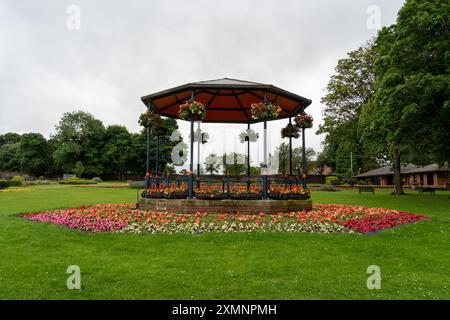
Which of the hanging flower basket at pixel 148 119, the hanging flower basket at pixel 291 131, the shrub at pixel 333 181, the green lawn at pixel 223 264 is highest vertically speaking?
the hanging flower basket at pixel 148 119

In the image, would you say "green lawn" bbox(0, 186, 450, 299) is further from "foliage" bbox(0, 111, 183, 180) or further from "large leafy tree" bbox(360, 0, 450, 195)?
"foliage" bbox(0, 111, 183, 180)

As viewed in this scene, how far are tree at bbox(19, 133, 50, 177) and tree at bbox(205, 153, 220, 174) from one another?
182 feet

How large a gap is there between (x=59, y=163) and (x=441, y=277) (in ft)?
230

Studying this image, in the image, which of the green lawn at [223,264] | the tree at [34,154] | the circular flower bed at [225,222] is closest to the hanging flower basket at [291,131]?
the circular flower bed at [225,222]

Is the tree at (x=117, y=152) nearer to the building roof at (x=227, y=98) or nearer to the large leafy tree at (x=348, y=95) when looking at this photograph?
the large leafy tree at (x=348, y=95)

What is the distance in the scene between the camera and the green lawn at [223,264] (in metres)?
4.81

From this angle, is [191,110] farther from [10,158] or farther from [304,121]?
[10,158]

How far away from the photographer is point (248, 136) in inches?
645

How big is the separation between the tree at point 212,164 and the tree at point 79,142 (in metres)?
41.9

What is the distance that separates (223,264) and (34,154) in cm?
7731

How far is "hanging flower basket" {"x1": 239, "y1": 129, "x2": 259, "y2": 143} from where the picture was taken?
53.8 ft

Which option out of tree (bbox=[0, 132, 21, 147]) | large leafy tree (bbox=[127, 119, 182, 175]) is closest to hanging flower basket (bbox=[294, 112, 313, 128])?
large leafy tree (bbox=[127, 119, 182, 175])

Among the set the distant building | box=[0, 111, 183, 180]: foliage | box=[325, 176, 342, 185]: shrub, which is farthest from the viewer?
box=[0, 111, 183, 180]: foliage

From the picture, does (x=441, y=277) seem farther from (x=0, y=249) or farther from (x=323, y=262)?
(x=0, y=249)
